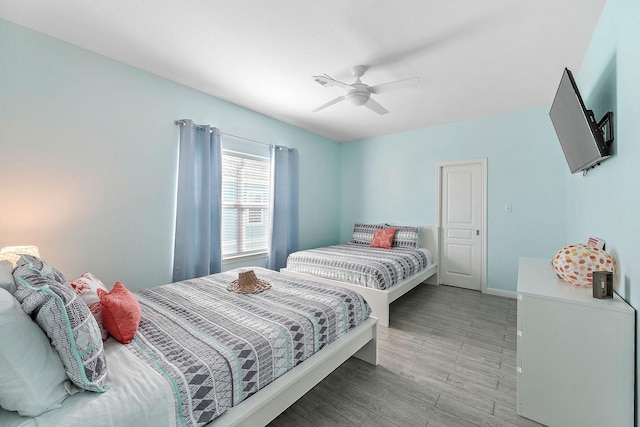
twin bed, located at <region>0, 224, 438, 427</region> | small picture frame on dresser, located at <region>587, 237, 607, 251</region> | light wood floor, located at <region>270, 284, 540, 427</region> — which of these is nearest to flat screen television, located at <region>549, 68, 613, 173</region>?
small picture frame on dresser, located at <region>587, 237, 607, 251</region>

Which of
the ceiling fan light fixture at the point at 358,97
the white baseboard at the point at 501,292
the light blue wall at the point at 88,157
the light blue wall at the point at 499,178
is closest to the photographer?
the light blue wall at the point at 88,157

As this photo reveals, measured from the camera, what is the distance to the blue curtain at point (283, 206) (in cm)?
399

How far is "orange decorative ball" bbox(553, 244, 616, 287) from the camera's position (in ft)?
5.33

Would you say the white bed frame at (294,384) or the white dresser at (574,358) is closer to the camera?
the white bed frame at (294,384)

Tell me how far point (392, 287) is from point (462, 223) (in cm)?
190

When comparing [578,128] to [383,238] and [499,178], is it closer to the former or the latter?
[499,178]

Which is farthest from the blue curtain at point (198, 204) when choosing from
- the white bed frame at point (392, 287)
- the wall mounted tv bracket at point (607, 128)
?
the wall mounted tv bracket at point (607, 128)

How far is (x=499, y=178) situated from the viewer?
12.5ft

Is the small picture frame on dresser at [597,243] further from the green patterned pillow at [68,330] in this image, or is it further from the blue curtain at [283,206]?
the blue curtain at [283,206]

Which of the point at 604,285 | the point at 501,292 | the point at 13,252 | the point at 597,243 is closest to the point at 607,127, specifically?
the point at 597,243

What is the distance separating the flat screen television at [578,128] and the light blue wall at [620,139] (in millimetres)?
74

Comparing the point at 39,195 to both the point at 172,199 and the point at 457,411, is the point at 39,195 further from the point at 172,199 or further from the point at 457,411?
the point at 457,411

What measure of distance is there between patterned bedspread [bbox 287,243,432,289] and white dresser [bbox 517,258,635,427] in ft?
4.81

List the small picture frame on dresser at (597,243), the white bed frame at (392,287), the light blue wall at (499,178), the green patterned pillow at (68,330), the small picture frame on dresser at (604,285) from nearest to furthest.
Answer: the green patterned pillow at (68,330)
the small picture frame on dresser at (604,285)
the small picture frame on dresser at (597,243)
the white bed frame at (392,287)
the light blue wall at (499,178)
